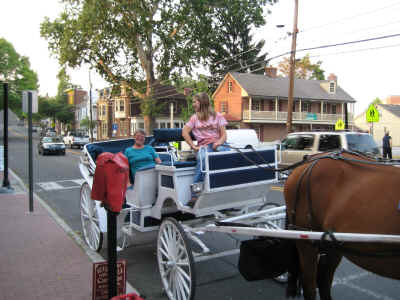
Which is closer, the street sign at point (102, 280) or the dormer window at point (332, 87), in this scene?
the street sign at point (102, 280)

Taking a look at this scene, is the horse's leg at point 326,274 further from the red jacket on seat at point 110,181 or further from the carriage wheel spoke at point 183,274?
the red jacket on seat at point 110,181

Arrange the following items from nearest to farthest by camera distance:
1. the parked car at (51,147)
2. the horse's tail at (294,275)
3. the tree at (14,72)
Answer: the horse's tail at (294,275)
the parked car at (51,147)
the tree at (14,72)

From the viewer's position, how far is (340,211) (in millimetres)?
3172

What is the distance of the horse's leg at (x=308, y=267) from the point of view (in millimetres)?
3508

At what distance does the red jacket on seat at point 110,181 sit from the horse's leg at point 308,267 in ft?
5.89

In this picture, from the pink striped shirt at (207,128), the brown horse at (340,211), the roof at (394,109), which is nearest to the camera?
the brown horse at (340,211)

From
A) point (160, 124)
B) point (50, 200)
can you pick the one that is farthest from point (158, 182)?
point (160, 124)

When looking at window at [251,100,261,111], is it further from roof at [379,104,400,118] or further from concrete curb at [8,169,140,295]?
concrete curb at [8,169,140,295]

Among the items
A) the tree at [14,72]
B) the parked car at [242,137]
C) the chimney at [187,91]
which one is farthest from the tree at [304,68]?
the tree at [14,72]

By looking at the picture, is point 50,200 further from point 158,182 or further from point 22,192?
point 158,182

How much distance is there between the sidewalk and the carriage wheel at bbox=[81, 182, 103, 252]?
231 millimetres

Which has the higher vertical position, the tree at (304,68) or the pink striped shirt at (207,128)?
the tree at (304,68)

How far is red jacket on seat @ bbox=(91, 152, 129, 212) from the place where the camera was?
3.42 metres

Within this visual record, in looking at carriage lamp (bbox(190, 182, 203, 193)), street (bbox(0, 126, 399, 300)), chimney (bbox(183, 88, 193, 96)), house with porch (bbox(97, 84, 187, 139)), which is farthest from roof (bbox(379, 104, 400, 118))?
carriage lamp (bbox(190, 182, 203, 193))
